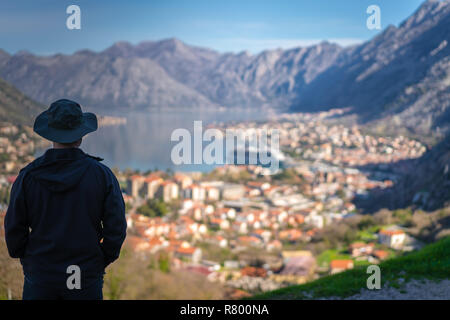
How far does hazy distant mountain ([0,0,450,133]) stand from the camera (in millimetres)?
11930

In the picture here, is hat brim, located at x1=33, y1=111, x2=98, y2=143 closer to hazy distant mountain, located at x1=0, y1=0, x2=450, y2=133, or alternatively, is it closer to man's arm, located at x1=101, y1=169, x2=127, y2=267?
man's arm, located at x1=101, y1=169, x2=127, y2=267

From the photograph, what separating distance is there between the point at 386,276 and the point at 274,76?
9922 centimetres

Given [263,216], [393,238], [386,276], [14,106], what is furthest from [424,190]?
[14,106]

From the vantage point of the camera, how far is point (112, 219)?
1351 millimetres

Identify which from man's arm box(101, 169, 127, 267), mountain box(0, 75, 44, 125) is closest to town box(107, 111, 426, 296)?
mountain box(0, 75, 44, 125)

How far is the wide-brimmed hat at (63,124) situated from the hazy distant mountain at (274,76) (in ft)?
23.8

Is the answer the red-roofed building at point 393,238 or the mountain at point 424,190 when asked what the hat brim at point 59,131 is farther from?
the mountain at point 424,190

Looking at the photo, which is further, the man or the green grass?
the green grass

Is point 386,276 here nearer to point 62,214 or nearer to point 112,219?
point 112,219

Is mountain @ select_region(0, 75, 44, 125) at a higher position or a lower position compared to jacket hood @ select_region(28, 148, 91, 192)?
higher

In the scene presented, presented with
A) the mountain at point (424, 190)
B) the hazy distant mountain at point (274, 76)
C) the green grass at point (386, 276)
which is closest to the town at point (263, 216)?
the mountain at point (424, 190)

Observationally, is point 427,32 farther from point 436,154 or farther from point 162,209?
point 162,209

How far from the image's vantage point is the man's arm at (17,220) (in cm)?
130
